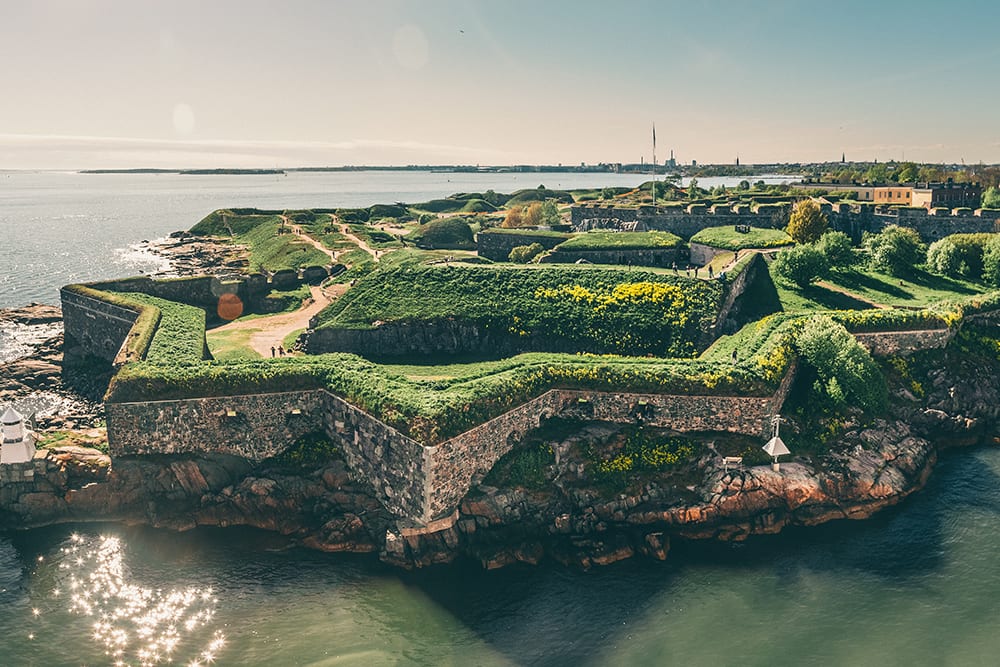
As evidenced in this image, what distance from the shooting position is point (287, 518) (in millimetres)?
33125

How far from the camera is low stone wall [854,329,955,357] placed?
43812 millimetres

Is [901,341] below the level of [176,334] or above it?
below

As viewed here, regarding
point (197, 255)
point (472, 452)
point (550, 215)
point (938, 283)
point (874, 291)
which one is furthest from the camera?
point (197, 255)

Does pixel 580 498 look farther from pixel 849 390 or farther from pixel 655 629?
pixel 849 390

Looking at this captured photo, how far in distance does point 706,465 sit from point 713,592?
287 inches

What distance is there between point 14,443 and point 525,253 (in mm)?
49898

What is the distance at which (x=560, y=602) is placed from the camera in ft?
91.6

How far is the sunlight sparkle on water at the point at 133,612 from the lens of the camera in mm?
25500

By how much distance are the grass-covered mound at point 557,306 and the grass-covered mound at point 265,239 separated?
3130 centimetres

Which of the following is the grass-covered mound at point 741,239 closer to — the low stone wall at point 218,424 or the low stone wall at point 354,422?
the low stone wall at point 354,422

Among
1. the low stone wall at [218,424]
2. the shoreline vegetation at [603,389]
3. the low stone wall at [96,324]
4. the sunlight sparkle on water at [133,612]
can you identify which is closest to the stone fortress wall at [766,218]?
the shoreline vegetation at [603,389]

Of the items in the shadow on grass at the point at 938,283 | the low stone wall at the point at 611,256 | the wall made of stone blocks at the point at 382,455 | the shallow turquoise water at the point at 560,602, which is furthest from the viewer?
the low stone wall at the point at 611,256

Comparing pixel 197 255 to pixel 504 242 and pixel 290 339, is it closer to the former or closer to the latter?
pixel 504 242

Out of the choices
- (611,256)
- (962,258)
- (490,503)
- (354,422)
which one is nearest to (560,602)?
(490,503)
